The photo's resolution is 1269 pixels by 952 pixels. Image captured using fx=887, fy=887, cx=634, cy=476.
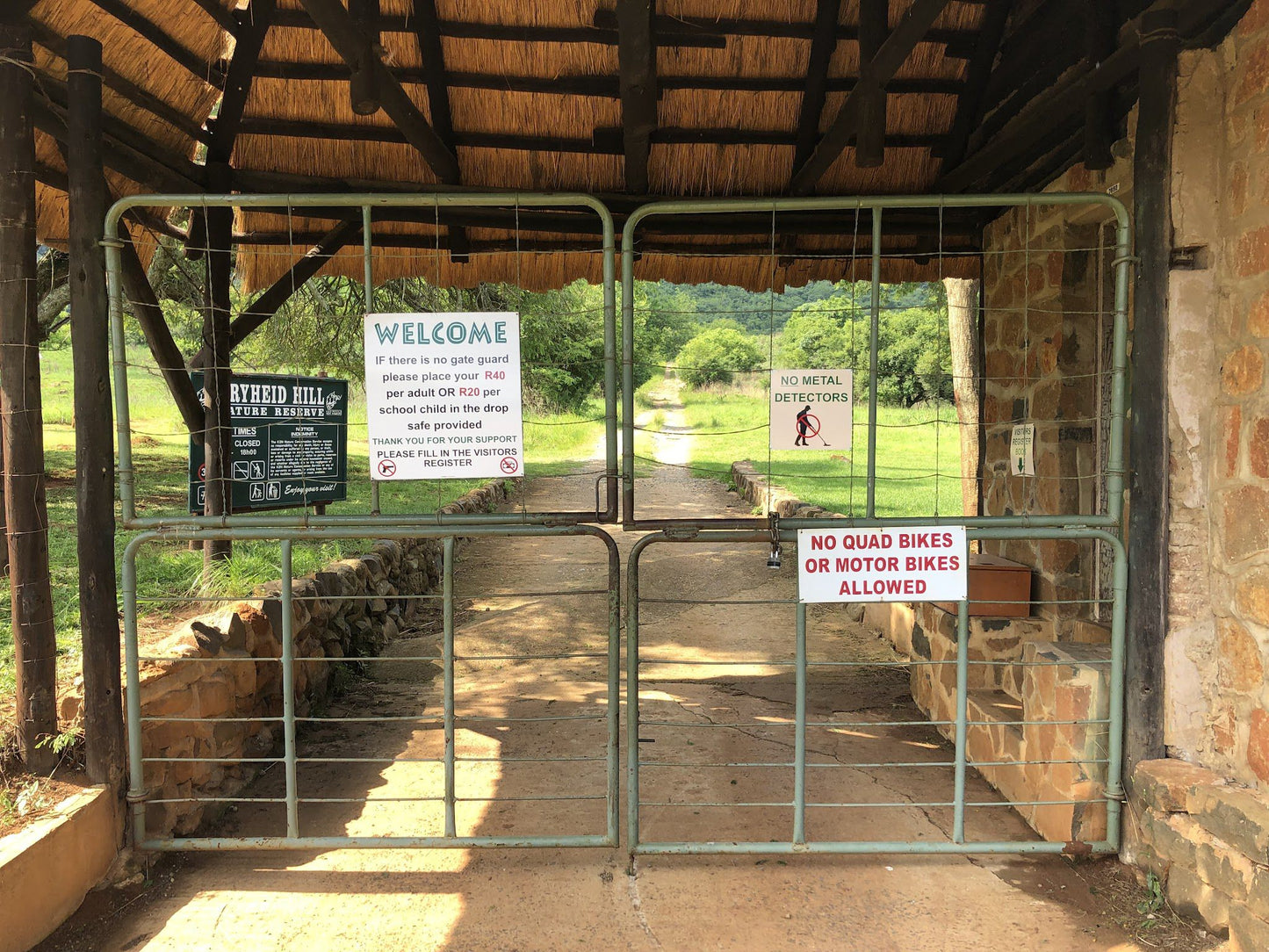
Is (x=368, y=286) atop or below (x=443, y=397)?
atop

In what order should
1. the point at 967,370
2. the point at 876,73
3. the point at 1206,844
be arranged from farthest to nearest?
the point at 967,370 → the point at 876,73 → the point at 1206,844

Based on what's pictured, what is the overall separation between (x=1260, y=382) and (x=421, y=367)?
9.68 ft

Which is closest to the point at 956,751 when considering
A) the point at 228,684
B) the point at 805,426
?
the point at 805,426

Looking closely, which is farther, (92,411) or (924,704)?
(924,704)

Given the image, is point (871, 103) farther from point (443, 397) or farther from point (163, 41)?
point (163, 41)

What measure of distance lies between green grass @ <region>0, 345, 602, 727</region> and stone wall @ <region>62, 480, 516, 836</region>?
0.95 ft

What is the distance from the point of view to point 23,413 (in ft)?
11.0

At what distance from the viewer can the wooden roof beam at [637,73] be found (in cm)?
331

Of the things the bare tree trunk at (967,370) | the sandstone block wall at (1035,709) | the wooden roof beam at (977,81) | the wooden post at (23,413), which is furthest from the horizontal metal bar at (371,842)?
the bare tree trunk at (967,370)

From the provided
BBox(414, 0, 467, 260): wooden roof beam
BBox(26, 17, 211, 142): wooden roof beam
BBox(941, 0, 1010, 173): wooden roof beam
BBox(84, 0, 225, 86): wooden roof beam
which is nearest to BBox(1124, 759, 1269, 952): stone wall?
BBox(941, 0, 1010, 173): wooden roof beam

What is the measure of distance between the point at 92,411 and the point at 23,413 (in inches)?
8.9

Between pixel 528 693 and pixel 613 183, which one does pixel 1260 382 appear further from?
pixel 528 693

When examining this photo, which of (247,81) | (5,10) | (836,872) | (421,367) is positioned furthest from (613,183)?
(836,872)

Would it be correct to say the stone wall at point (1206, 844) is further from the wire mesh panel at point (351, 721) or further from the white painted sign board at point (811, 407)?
the wire mesh panel at point (351, 721)
